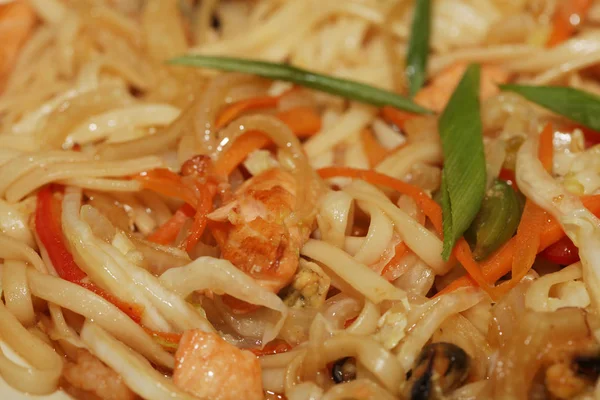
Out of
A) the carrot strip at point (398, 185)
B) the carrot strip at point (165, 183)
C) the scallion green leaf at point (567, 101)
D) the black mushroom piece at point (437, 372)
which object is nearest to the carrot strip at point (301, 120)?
the carrot strip at point (398, 185)

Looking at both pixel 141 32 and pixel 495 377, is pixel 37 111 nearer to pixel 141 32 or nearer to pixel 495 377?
pixel 141 32

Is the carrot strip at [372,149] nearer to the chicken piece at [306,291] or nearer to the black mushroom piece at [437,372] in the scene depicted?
the chicken piece at [306,291]

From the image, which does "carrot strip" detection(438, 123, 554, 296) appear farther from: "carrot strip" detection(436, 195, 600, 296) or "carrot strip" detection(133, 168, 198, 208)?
"carrot strip" detection(133, 168, 198, 208)

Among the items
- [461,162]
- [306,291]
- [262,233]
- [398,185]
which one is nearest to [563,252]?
[461,162]

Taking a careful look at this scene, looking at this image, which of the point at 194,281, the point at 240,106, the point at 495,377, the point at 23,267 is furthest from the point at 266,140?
the point at 495,377

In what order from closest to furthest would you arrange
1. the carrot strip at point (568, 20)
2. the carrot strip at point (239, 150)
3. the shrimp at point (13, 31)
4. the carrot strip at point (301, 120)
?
the carrot strip at point (239, 150)
the carrot strip at point (301, 120)
the carrot strip at point (568, 20)
the shrimp at point (13, 31)
